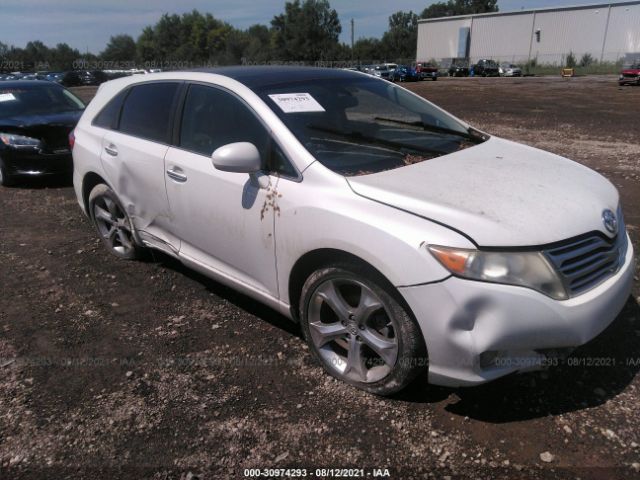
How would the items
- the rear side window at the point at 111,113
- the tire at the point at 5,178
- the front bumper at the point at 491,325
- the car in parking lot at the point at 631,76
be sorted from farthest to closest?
1. the car in parking lot at the point at 631,76
2. the tire at the point at 5,178
3. the rear side window at the point at 111,113
4. the front bumper at the point at 491,325

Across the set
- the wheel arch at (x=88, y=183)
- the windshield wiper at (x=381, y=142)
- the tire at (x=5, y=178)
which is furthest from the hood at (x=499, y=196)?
the tire at (x=5, y=178)

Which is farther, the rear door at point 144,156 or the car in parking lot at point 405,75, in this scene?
the car in parking lot at point 405,75

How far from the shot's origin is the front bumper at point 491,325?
2.12m

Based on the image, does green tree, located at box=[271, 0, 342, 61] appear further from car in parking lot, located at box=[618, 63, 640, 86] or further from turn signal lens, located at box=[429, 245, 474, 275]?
turn signal lens, located at box=[429, 245, 474, 275]

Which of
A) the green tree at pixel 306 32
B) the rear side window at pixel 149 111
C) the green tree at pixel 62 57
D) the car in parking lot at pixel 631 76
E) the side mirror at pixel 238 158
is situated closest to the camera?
the side mirror at pixel 238 158

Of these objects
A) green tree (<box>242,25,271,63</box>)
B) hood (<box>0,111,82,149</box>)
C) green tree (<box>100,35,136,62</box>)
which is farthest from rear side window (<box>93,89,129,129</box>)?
green tree (<box>100,35,136,62</box>)

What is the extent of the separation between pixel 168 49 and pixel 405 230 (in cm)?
11153

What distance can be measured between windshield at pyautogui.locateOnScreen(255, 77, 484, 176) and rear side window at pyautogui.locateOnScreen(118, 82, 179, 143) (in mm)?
908

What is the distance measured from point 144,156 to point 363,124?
160 cm

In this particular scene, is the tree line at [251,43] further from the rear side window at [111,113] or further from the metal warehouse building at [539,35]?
the rear side window at [111,113]

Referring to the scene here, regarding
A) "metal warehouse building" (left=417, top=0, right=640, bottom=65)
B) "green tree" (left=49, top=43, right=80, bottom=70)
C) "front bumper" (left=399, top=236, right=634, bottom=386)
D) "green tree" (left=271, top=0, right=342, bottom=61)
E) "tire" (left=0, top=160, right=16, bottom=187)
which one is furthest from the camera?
"green tree" (left=271, top=0, right=342, bottom=61)

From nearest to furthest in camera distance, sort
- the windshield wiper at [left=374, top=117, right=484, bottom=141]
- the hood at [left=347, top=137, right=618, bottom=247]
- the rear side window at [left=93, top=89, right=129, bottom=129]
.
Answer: the hood at [left=347, top=137, right=618, bottom=247]
the windshield wiper at [left=374, top=117, right=484, bottom=141]
the rear side window at [left=93, top=89, right=129, bottom=129]

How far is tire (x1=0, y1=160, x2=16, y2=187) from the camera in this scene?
7.50m

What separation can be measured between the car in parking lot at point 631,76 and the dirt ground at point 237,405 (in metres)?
31.6
